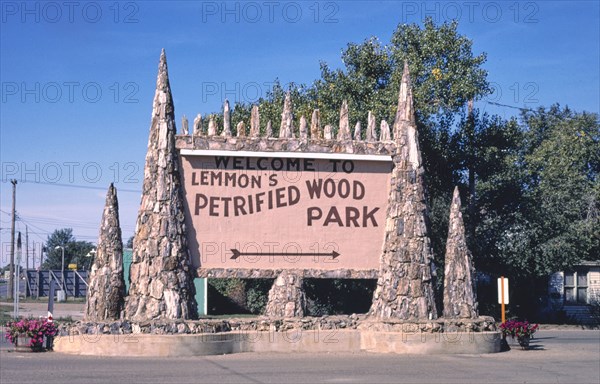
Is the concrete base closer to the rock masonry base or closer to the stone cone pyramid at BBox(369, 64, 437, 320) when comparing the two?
the rock masonry base

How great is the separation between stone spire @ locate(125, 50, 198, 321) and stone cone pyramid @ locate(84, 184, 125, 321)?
A: 0.36 m

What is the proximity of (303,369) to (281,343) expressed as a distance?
10.9 feet

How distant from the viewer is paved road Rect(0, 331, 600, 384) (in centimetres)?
1536

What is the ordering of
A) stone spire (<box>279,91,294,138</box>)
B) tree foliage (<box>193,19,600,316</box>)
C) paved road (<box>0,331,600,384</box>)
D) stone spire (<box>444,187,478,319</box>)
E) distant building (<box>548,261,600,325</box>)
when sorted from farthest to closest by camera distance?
distant building (<box>548,261,600,325</box>) < tree foliage (<box>193,19,600,316</box>) < stone spire (<box>444,187,478,319</box>) < stone spire (<box>279,91,294,138</box>) < paved road (<box>0,331,600,384</box>)

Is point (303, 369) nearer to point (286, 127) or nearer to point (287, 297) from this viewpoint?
point (287, 297)

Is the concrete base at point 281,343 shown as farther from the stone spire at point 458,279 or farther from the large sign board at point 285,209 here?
the large sign board at point 285,209

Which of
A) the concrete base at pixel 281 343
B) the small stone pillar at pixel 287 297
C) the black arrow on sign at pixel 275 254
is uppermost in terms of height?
the black arrow on sign at pixel 275 254

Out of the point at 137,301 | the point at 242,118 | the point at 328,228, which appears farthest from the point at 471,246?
the point at 137,301

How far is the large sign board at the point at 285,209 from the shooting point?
20.8m

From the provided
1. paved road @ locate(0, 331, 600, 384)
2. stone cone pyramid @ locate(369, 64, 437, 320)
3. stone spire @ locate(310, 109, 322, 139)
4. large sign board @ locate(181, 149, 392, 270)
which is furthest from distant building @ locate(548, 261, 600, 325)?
stone spire @ locate(310, 109, 322, 139)

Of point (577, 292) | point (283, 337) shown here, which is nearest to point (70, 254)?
point (577, 292)

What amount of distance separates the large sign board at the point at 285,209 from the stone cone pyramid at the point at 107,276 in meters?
1.81

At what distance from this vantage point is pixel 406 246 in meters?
21.4

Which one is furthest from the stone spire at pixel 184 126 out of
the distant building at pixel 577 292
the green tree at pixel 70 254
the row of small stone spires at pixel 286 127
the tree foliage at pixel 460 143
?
the green tree at pixel 70 254
